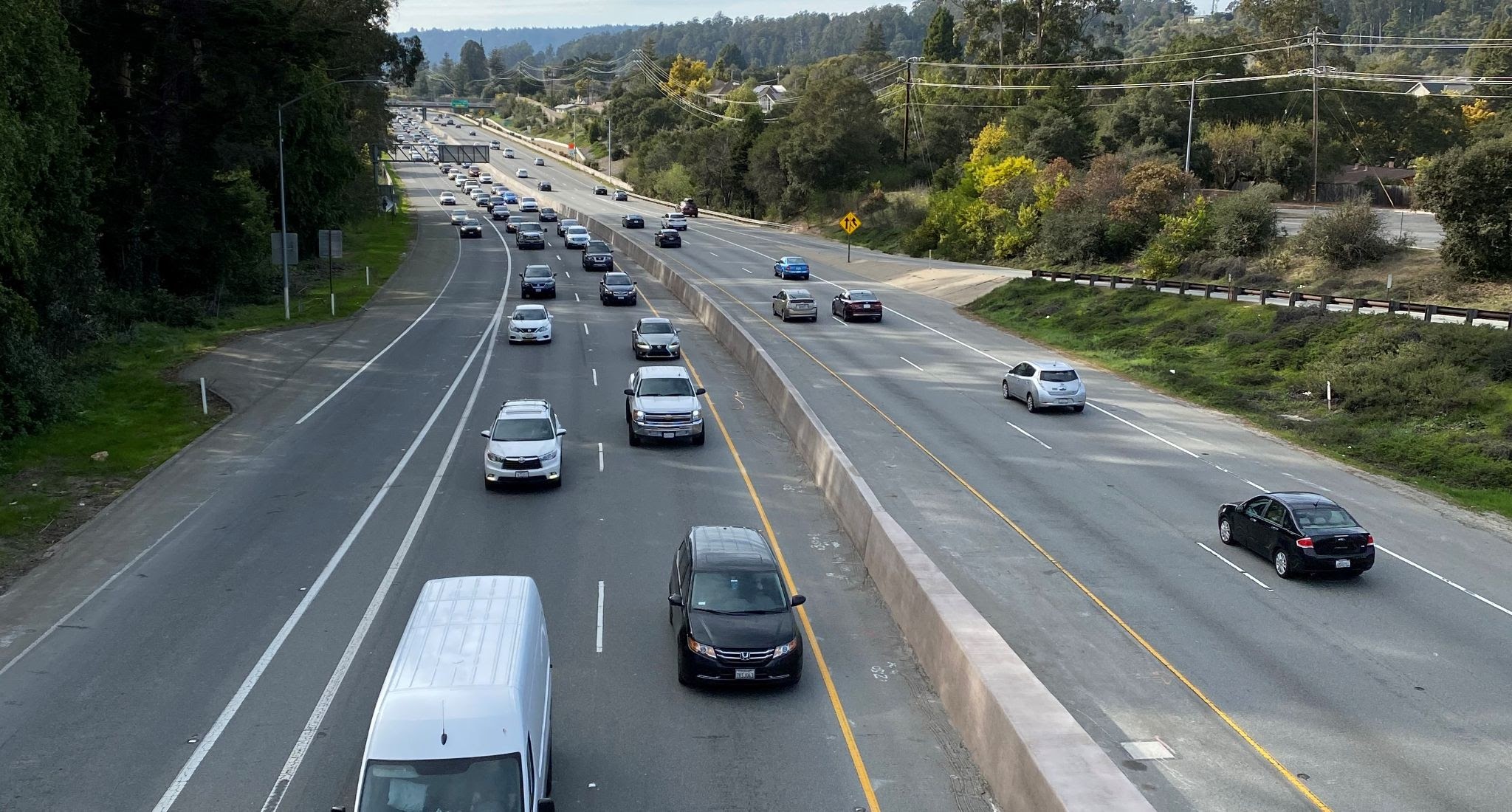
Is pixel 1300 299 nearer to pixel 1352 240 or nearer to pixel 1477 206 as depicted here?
pixel 1477 206

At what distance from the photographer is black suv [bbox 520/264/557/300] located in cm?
5441

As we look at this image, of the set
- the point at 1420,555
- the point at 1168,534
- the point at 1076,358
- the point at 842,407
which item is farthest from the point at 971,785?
the point at 1076,358

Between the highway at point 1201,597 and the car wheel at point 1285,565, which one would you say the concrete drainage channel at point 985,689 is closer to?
the highway at point 1201,597

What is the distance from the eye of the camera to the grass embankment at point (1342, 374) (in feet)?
98.0

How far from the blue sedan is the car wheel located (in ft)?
153

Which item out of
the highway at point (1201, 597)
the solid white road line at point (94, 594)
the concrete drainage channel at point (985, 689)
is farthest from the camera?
the solid white road line at point (94, 594)

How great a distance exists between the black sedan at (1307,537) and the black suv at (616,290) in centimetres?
3485

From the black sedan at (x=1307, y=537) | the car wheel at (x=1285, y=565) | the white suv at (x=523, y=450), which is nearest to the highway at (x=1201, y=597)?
the car wheel at (x=1285, y=565)

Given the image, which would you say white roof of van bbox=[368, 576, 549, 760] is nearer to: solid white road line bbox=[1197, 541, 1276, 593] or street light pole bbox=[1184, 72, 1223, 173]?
solid white road line bbox=[1197, 541, 1276, 593]

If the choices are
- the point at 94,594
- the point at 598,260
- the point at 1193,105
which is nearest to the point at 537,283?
the point at 598,260

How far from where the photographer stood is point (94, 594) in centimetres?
1823

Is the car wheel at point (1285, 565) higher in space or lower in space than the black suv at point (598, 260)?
lower

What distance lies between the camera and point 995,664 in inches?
530

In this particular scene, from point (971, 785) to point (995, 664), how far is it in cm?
150
